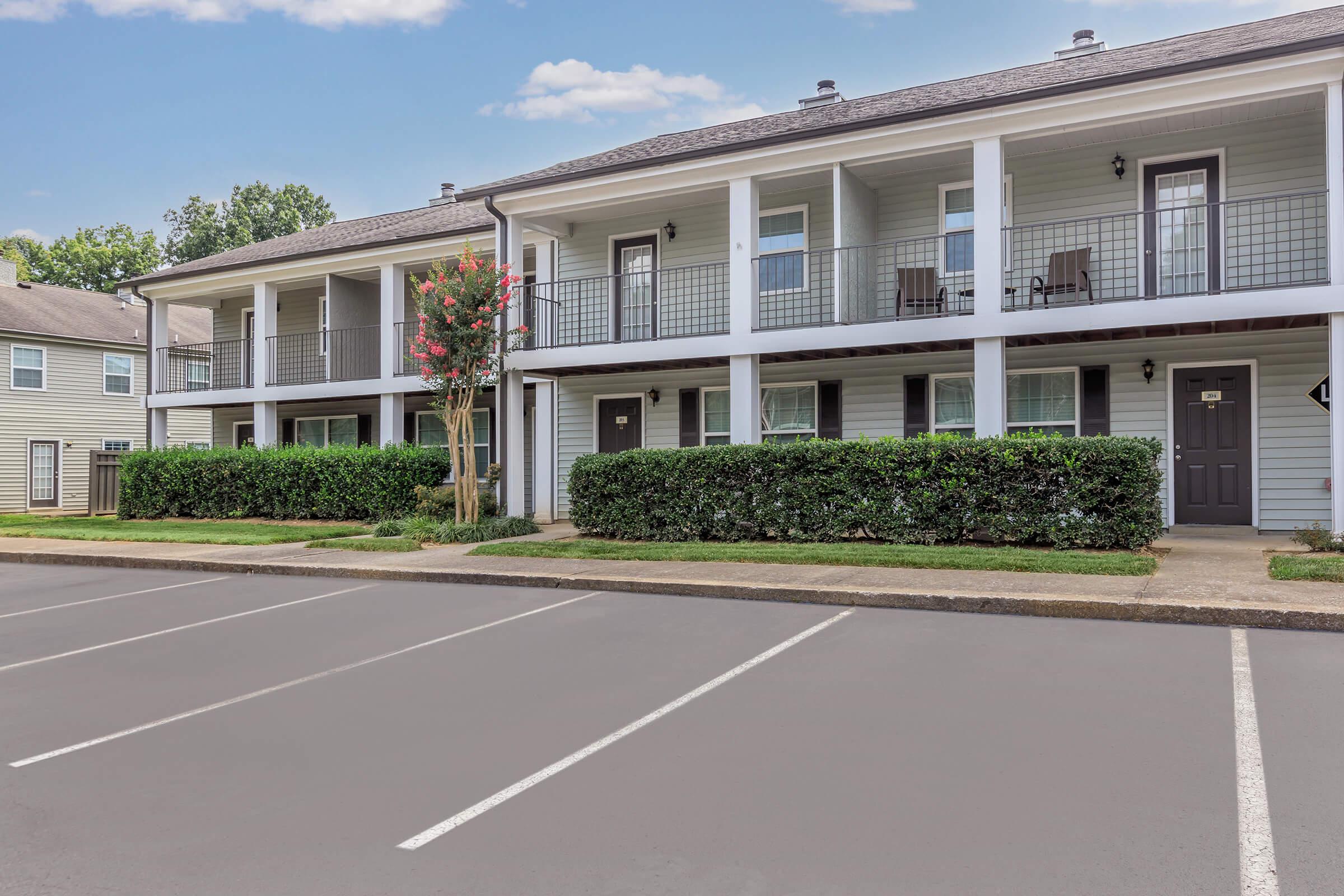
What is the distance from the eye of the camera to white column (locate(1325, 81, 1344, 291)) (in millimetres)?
10375

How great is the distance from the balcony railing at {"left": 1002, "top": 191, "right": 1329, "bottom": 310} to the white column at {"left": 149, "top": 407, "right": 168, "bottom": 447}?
19.7 metres

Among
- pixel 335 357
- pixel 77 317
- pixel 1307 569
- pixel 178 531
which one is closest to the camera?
pixel 1307 569

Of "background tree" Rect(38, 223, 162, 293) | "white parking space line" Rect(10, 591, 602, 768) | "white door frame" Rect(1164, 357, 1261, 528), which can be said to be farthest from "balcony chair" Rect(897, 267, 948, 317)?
"background tree" Rect(38, 223, 162, 293)

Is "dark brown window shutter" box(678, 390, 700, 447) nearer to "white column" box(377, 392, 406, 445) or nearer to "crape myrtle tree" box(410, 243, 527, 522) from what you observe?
"crape myrtle tree" box(410, 243, 527, 522)

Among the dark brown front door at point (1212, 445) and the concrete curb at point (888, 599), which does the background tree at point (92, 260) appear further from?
the dark brown front door at point (1212, 445)

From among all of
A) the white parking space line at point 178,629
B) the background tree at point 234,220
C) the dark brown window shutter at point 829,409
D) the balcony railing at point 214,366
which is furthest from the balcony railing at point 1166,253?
the background tree at point 234,220

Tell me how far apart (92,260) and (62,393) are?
2446cm

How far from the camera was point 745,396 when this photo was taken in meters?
13.8

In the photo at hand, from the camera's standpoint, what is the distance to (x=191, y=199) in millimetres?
49625

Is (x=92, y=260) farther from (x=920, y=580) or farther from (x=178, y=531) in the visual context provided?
(x=920, y=580)

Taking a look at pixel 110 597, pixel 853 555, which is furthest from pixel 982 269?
pixel 110 597

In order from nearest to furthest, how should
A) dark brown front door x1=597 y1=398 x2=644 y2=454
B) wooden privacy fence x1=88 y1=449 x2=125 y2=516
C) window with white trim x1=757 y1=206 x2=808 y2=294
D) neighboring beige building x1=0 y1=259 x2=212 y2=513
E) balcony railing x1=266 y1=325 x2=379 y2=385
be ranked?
1. window with white trim x1=757 y1=206 x2=808 y2=294
2. dark brown front door x1=597 y1=398 x2=644 y2=454
3. balcony railing x1=266 y1=325 x2=379 y2=385
4. wooden privacy fence x1=88 y1=449 x2=125 y2=516
5. neighboring beige building x1=0 y1=259 x2=212 y2=513

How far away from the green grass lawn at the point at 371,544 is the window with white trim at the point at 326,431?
28.5 feet

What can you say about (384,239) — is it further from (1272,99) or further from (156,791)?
(156,791)
